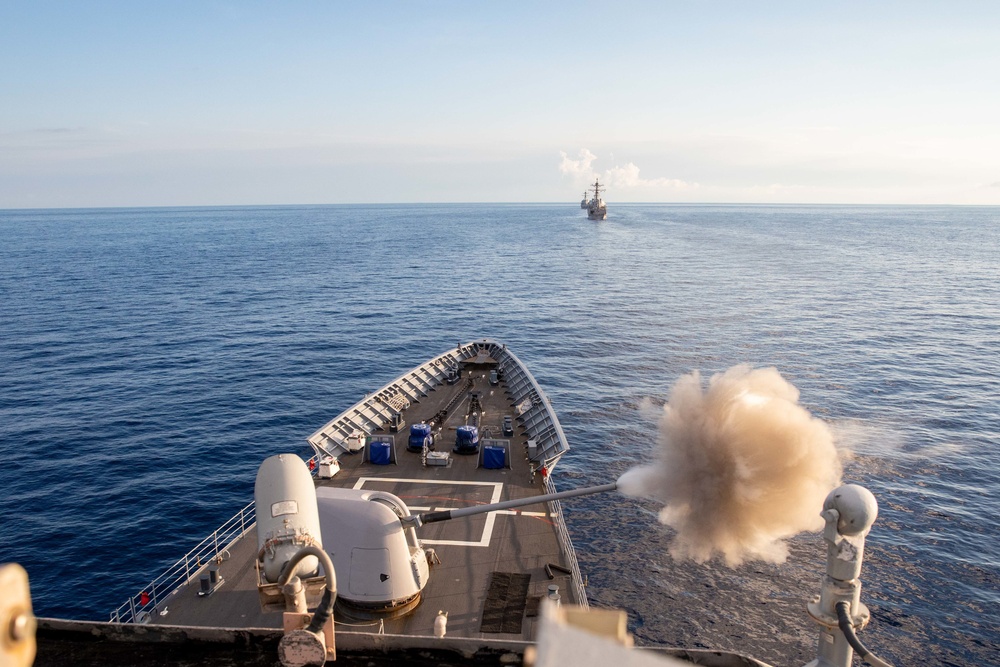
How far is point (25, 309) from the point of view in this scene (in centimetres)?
9456

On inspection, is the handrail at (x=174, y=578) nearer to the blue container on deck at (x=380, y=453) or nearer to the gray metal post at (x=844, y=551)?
the blue container on deck at (x=380, y=453)

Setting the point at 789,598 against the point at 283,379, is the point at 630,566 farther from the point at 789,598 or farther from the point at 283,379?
the point at 283,379

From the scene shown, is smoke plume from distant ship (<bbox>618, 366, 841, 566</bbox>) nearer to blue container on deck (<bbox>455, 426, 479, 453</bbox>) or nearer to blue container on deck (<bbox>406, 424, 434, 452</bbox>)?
blue container on deck (<bbox>455, 426, 479, 453</bbox>)

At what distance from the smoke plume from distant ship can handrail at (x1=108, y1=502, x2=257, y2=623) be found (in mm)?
15462

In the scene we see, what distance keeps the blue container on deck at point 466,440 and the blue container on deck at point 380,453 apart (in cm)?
360

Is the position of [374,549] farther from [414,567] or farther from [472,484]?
[472,484]

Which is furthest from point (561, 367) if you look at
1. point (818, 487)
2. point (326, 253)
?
point (326, 253)

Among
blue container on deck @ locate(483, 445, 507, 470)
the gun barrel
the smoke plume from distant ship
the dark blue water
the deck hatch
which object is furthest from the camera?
the dark blue water

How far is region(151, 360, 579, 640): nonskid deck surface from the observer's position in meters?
21.7

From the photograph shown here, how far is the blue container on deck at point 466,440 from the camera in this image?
34344 mm

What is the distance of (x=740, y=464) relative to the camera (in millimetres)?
14984

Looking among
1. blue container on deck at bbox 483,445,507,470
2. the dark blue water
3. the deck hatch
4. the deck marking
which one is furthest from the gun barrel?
blue container on deck at bbox 483,445,507,470

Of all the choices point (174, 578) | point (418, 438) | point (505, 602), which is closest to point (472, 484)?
point (418, 438)

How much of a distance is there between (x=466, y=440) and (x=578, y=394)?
1119 inches
